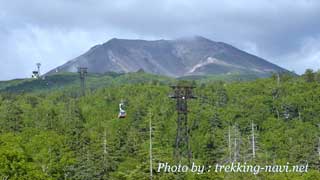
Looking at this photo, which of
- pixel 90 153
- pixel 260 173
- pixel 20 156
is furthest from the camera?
pixel 90 153

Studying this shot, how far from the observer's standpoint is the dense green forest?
79438 mm

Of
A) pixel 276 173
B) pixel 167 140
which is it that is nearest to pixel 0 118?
pixel 167 140

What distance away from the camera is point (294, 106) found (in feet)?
564

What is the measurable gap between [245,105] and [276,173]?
330ft

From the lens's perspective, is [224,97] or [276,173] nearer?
[276,173]

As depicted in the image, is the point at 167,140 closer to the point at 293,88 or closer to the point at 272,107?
the point at 272,107

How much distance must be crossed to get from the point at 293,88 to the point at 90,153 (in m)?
110

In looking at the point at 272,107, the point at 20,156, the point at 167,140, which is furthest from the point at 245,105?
the point at 20,156

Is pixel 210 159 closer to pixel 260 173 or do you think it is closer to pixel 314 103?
pixel 260 173

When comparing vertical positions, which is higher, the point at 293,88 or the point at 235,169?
the point at 293,88

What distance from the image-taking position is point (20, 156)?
192 ft

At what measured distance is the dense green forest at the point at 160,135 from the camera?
79438mm

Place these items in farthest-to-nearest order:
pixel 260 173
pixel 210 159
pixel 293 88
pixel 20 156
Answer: pixel 293 88
pixel 210 159
pixel 260 173
pixel 20 156

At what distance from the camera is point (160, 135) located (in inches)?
5999
